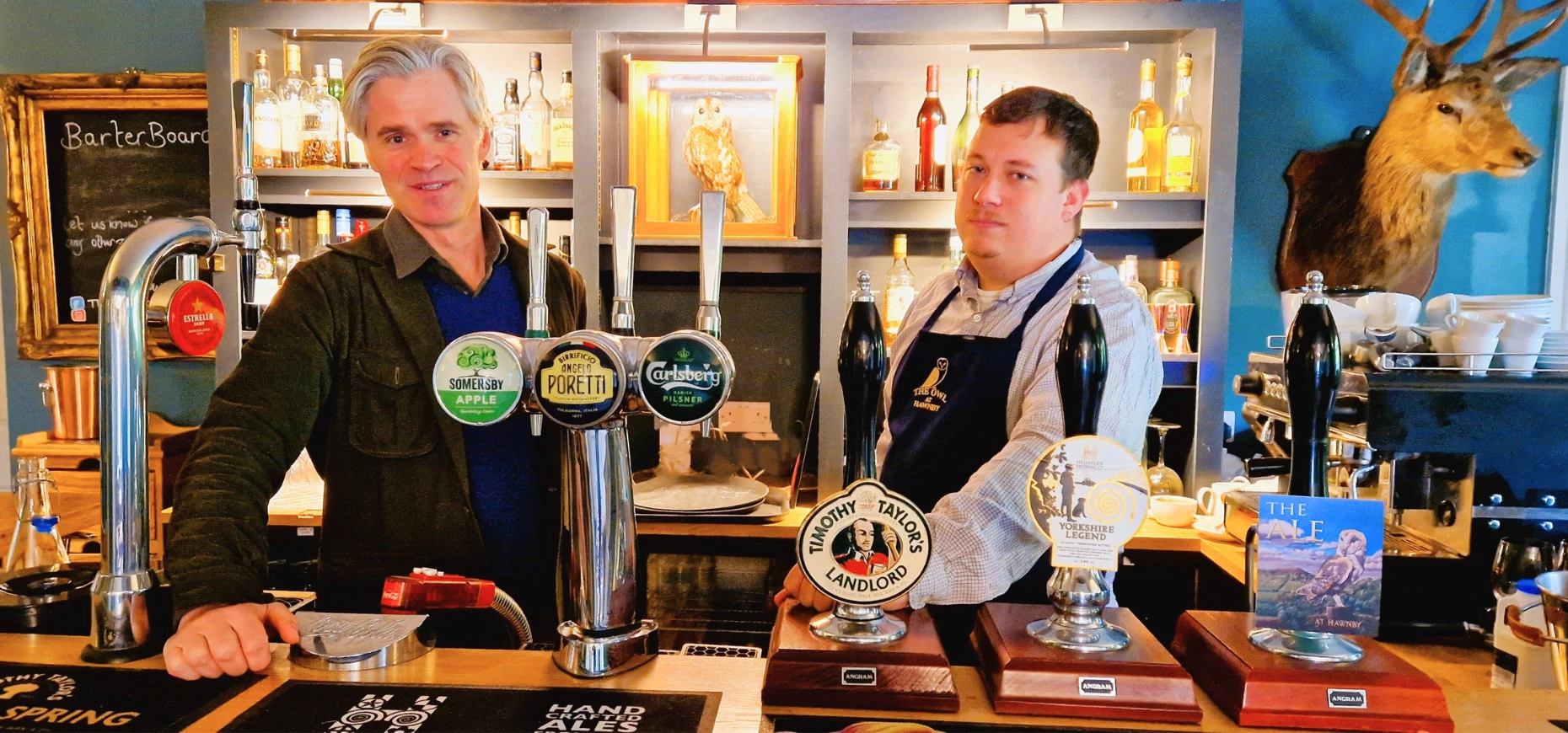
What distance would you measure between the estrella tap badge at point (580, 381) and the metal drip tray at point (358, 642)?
35 centimetres

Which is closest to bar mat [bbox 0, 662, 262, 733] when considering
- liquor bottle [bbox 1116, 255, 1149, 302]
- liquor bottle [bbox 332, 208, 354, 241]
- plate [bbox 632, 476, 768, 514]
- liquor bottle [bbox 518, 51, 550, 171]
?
plate [bbox 632, 476, 768, 514]

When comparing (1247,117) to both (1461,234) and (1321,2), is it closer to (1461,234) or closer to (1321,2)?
(1321,2)

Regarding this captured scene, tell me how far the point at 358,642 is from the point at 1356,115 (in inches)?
118

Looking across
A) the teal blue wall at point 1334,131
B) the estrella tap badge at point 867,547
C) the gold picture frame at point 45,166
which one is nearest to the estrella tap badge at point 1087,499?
the estrella tap badge at point 867,547

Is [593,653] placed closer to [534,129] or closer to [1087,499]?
[1087,499]

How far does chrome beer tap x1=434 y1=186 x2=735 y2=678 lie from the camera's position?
34.2 inches

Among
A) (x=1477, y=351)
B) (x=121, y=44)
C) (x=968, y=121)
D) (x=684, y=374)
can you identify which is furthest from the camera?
(x=121, y=44)

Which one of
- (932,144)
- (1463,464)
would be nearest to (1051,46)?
(932,144)

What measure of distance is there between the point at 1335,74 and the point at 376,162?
8.92 ft

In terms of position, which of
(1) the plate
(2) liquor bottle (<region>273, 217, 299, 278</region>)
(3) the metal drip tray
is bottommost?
(1) the plate

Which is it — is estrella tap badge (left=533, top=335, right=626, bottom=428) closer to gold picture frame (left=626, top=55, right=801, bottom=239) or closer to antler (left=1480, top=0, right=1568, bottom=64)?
gold picture frame (left=626, top=55, right=801, bottom=239)

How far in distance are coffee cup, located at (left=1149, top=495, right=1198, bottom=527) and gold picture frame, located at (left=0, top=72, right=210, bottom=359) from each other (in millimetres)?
3107

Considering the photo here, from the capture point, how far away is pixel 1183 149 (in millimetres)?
2480

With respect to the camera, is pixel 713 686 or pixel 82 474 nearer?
pixel 713 686
